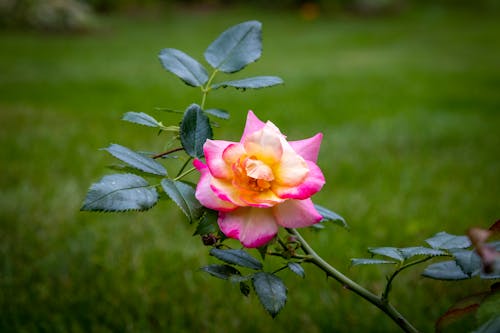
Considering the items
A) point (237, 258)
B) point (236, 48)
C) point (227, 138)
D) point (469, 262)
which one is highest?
point (236, 48)

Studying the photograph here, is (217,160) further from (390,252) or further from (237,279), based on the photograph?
(390,252)

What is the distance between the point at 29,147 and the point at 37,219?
1.25 metres

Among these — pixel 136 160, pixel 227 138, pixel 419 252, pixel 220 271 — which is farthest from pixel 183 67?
pixel 227 138

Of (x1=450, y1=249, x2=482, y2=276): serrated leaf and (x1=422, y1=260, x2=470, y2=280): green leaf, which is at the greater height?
(x1=450, y1=249, x2=482, y2=276): serrated leaf

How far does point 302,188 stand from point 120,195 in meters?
0.20

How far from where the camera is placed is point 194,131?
0.72m

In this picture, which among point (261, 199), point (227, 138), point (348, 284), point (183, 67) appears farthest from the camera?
point (227, 138)

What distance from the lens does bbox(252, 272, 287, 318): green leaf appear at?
2.15 ft

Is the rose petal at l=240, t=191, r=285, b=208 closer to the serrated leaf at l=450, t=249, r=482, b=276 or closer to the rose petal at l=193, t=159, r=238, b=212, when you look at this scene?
the rose petal at l=193, t=159, r=238, b=212

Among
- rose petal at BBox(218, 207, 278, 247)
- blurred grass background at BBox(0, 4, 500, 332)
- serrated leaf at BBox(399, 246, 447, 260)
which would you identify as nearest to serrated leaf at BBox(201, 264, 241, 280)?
rose petal at BBox(218, 207, 278, 247)

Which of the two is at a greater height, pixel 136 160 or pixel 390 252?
pixel 136 160

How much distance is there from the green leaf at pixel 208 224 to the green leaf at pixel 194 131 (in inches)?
3.7

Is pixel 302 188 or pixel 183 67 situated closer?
pixel 302 188

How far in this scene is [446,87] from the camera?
6.07 m
